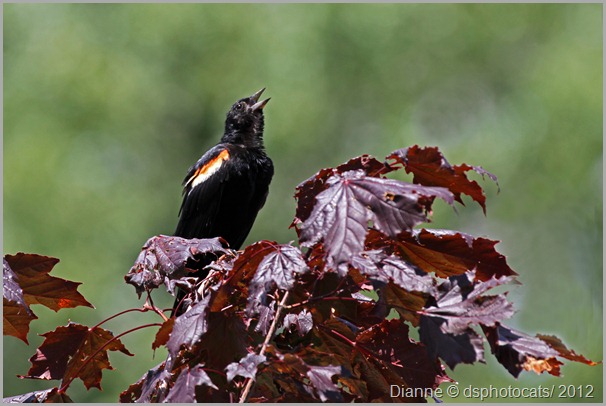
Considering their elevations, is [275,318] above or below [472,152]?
below

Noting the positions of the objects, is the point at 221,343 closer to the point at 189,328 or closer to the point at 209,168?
the point at 189,328

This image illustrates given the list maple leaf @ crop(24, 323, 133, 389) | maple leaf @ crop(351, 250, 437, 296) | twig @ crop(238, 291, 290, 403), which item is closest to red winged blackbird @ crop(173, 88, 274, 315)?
maple leaf @ crop(24, 323, 133, 389)

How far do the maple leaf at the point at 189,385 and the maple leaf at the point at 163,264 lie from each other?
486mm

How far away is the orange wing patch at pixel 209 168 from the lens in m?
3.88

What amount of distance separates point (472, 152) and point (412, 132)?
3.40 feet

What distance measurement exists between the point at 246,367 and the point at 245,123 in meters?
2.77

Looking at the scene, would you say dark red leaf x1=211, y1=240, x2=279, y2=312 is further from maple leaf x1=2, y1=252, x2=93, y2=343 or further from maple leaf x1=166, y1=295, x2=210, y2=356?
maple leaf x1=2, y1=252, x2=93, y2=343

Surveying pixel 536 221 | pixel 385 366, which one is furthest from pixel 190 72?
pixel 385 366

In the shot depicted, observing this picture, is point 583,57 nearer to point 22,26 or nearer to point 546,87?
point 546,87

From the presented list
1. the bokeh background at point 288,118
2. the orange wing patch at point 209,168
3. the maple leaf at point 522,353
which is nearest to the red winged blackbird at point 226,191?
the orange wing patch at point 209,168

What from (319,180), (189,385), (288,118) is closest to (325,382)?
(189,385)

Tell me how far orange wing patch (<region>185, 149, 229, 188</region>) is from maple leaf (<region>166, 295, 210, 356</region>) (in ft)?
7.26

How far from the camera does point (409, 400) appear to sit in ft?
5.91

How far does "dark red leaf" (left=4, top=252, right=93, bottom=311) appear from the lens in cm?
200
